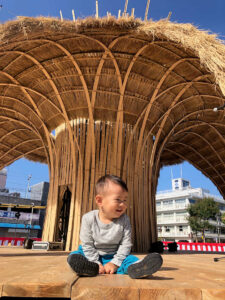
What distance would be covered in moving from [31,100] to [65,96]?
4.57 feet

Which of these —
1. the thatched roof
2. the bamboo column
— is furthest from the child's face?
the bamboo column

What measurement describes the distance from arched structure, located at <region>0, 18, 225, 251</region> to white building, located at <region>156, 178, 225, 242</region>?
39224 millimetres

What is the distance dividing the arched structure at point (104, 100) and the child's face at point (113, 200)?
4.53m

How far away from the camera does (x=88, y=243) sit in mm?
2434

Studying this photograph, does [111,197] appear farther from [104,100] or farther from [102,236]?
[104,100]

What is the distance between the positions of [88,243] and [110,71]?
6584mm

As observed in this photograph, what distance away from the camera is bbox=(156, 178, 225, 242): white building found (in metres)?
46.0

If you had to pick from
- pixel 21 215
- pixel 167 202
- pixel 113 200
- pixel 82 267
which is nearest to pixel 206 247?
pixel 113 200

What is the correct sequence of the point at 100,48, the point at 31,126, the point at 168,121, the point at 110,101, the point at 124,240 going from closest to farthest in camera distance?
the point at 124,240 < the point at 100,48 < the point at 110,101 < the point at 168,121 < the point at 31,126

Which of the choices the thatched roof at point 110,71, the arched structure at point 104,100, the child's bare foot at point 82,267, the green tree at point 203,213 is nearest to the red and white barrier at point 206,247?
the thatched roof at point 110,71

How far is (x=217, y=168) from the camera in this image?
14.5 meters

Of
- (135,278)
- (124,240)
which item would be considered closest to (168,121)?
(124,240)

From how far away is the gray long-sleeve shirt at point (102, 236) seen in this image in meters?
→ 2.43

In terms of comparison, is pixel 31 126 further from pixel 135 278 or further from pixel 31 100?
pixel 135 278
